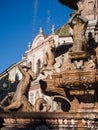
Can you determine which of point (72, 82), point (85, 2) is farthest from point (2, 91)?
point (72, 82)

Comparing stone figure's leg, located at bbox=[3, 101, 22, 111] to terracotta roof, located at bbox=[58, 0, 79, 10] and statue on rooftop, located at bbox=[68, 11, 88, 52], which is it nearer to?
statue on rooftop, located at bbox=[68, 11, 88, 52]

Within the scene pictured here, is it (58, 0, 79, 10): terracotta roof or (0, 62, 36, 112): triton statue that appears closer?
(0, 62, 36, 112): triton statue

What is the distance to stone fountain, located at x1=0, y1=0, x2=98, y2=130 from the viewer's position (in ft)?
34.1

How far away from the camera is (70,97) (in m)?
12.1

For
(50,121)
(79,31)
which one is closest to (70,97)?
(50,121)

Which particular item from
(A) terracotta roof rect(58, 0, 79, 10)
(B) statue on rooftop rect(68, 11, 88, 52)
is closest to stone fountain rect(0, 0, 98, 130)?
(B) statue on rooftop rect(68, 11, 88, 52)

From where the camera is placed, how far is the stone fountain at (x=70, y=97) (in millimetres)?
10406

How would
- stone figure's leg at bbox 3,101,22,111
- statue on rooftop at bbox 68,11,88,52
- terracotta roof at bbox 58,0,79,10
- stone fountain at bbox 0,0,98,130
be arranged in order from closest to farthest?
stone fountain at bbox 0,0,98,130
stone figure's leg at bbox 3,101,22,111
statue on rooftop at bbox 68,11,88,52
terracotta roof at bbox 58,0,79,10

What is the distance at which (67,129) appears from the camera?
34.3 feet

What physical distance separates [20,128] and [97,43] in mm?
5899

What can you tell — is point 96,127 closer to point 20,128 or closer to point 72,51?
point 20,128

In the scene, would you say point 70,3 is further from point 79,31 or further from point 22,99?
point 22,99

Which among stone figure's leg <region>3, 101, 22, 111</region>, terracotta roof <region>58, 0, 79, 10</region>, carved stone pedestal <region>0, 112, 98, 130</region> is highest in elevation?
terracotta roof <region>58, 0, 79, 10</region>

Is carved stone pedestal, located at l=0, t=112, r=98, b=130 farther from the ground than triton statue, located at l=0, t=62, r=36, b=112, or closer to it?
closer to it
